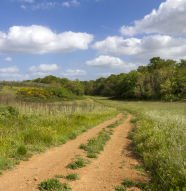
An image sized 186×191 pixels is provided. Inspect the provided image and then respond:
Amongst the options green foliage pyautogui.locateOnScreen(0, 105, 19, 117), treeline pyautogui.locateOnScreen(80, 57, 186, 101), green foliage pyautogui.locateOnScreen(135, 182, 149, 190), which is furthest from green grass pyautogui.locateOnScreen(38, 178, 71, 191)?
treeline pyautogui.locateOnScreen(80, 57, 186, 101)

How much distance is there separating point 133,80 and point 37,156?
60.5m

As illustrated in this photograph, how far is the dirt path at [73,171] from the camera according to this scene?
13.3 feet

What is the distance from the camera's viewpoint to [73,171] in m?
4.83

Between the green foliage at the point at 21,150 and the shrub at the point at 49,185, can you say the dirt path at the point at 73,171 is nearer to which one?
the shrub at the point at 49,185

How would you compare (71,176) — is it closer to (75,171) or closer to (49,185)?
(75,171)

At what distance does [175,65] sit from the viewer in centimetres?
6103

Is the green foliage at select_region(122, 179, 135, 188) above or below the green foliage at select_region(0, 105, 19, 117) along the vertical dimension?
below

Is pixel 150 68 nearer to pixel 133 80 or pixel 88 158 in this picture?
pixel 133 80

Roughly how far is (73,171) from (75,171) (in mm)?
62

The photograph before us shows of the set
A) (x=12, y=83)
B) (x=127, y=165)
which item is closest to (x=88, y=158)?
(x=127, y=165)

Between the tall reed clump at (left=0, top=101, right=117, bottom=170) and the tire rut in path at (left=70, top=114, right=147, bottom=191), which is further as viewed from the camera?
the tall reed clump at (left=0, top=101, right=117, bottom=170)

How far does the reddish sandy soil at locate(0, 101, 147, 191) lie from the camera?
4.05m

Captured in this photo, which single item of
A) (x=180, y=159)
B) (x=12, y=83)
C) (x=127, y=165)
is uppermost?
(x=12, y=83)

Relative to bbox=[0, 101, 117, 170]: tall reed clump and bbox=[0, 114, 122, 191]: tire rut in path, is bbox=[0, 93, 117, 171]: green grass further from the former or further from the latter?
bbox=[0, 114, 122, 191]: tire rut in path
